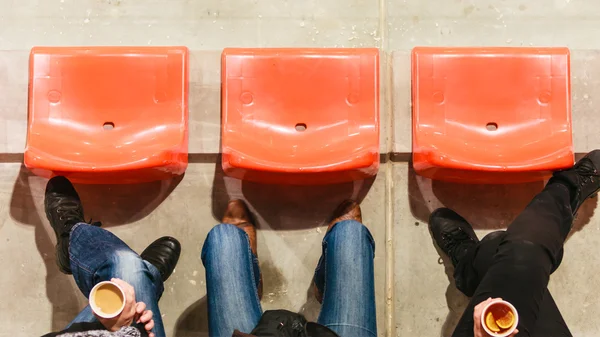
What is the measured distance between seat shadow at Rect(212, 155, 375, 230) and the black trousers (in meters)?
0.65

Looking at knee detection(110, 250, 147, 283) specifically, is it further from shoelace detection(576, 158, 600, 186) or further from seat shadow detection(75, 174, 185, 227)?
shoelace detection(576, 158, 600, 186)

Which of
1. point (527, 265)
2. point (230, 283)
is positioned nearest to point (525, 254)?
point (527, 265)

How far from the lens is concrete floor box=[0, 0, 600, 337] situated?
2.87 meters

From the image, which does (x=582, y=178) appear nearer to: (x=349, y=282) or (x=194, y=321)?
(x=349, y=282)

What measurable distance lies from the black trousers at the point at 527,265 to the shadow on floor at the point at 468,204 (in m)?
0.25

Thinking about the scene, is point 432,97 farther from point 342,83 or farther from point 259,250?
point 259,250

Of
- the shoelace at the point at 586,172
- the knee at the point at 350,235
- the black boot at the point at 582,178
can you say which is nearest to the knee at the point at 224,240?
the knee at the point at 350,235

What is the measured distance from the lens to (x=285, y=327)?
2205 mm

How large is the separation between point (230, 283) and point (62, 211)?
87 cm

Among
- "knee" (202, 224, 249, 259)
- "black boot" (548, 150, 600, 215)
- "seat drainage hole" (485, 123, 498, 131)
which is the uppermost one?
"seat drainage hole" (485, 123, 498, 131)

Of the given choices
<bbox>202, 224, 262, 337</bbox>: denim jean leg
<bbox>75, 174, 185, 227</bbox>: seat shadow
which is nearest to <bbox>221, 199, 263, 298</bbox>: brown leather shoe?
<bbox>202, 224, 262, 337</bbox>: denim jean leg

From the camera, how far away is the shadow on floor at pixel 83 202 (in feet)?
9.50

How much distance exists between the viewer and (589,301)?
9.38 ft

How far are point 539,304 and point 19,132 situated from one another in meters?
2.41
